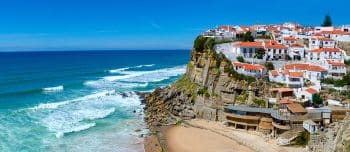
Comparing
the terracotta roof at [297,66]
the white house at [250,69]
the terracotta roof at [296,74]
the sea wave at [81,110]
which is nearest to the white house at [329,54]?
the terracotta roof at [297,66]

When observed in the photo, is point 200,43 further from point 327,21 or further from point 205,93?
point 327,21

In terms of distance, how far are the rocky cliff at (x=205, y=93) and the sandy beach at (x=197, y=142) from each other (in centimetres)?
363

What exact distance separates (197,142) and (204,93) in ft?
31.0

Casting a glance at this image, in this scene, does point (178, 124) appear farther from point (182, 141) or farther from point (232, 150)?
point (232, 150)

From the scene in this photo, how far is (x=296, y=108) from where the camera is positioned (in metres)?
37.1

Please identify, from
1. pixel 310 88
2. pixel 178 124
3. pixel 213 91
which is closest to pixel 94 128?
pixel 178 124

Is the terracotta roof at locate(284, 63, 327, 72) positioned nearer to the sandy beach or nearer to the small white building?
the small white building

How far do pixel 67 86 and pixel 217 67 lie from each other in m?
33.7

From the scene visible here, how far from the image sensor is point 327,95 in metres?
40.4

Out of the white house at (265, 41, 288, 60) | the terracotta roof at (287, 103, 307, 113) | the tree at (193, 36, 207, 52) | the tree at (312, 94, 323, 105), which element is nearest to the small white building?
the terracotta roof at (287, 103, 307, 113)

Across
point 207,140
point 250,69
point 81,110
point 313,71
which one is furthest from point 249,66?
point 81,110

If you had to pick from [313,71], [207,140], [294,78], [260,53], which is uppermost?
[260,53]

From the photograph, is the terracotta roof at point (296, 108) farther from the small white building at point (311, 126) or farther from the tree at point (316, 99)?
the tree at point (316, 99)

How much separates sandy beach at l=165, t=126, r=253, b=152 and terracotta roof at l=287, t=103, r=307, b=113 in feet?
18.0
